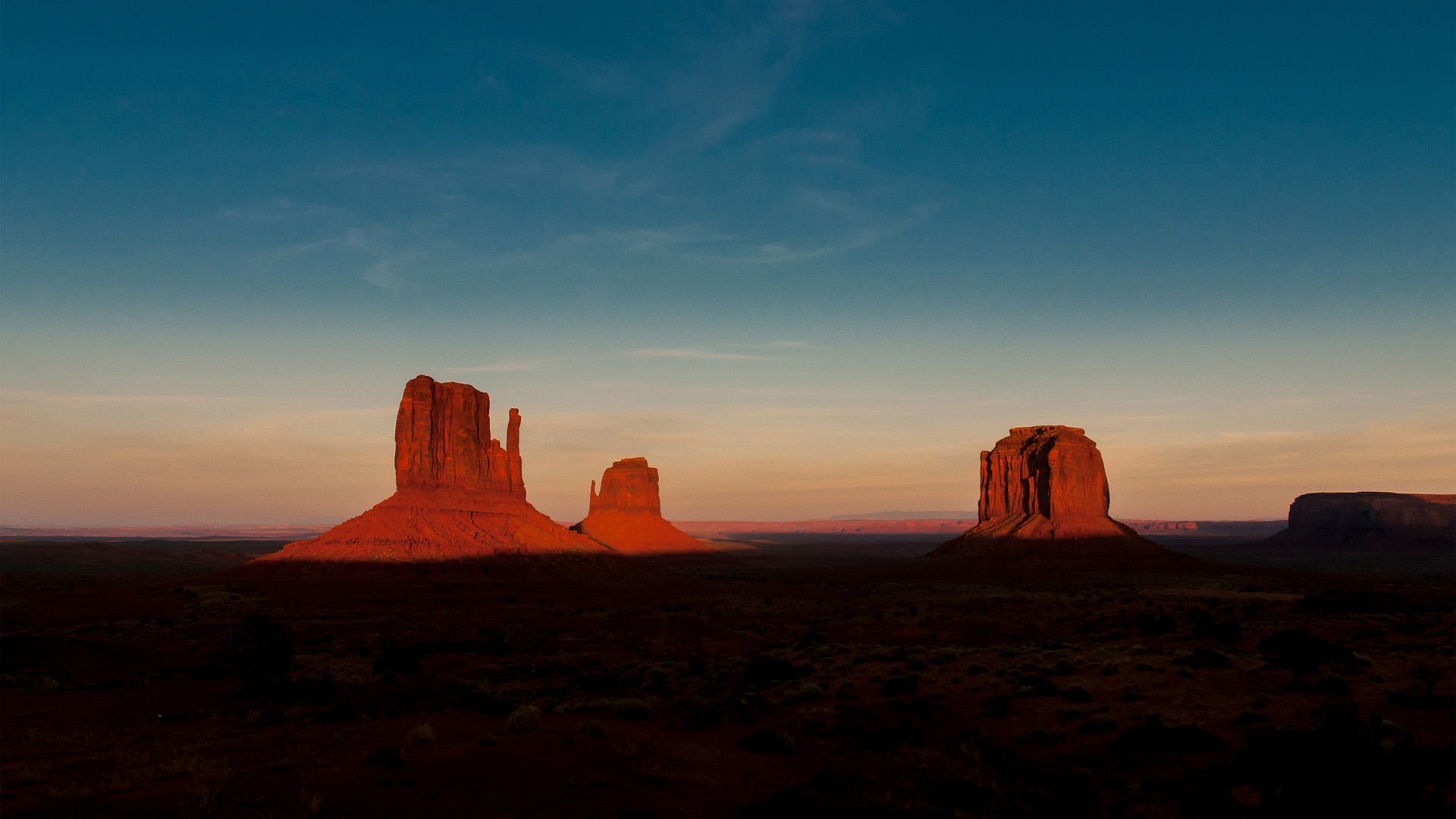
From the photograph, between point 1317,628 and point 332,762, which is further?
point 1317,628

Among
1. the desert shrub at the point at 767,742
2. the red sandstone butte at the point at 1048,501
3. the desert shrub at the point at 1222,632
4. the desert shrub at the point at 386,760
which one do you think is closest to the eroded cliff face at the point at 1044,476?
the red sandstone butte at the point at 1048,501

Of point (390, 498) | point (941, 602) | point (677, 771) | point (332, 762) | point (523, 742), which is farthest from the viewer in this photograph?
point (390, 498)

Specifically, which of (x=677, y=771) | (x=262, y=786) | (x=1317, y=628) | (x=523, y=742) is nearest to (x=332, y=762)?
(x=262, y=786)

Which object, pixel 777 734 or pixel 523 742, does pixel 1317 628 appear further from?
pixel 523 742

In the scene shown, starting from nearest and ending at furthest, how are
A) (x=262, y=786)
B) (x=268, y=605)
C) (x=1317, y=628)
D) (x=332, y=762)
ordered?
(x=262, y=786)
(x=332, y=762)
(x=1317, y=628)
(x=268, y=605)

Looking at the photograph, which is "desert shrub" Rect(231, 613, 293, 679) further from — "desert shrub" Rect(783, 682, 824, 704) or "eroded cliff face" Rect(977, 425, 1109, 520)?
"eroded cliff face" Rect(977, 425, 1109, 520)

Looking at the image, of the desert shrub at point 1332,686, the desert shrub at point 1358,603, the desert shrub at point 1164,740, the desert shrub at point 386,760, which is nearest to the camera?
the desert shrub at point 386,760

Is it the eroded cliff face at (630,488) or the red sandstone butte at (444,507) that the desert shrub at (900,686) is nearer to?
the red sandstone butte at (444,507)
